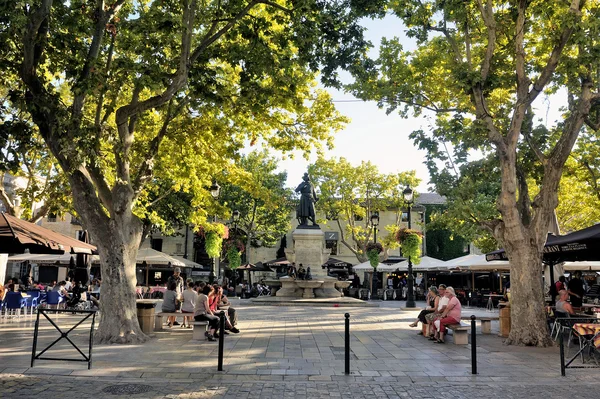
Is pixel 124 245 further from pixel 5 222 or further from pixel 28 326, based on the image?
pixel 28 326

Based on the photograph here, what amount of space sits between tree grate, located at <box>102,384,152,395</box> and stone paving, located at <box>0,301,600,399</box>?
1cm

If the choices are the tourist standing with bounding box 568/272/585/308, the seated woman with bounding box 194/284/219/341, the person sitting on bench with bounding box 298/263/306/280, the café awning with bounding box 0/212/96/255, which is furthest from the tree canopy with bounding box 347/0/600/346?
the person sitting on bench with bounding box 298/263/306/280

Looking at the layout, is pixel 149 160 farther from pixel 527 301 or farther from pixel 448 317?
pixel 527 301

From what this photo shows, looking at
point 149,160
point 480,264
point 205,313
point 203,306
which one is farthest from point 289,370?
point 480,264

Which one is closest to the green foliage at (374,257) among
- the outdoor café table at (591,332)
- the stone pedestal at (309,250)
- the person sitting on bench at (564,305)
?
the stone pedestal at (309,250)

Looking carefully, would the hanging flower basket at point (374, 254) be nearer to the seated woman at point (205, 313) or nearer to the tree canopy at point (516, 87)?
the tree canopy at point (516, 87)

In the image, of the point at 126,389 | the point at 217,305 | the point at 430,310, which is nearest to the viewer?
the point at 126,389

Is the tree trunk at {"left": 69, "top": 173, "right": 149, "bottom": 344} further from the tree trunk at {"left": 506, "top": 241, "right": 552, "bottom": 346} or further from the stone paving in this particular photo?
the tree trunk at {"left": 506, "top": 241, "right": 552, "bottom": 346}

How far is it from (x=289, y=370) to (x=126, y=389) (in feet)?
8.66

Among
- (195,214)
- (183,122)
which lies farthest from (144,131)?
(195,214)

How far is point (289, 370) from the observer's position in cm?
836

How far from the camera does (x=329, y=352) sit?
10.3 meters

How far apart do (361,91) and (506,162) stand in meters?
4.26

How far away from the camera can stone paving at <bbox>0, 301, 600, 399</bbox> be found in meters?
7.00
